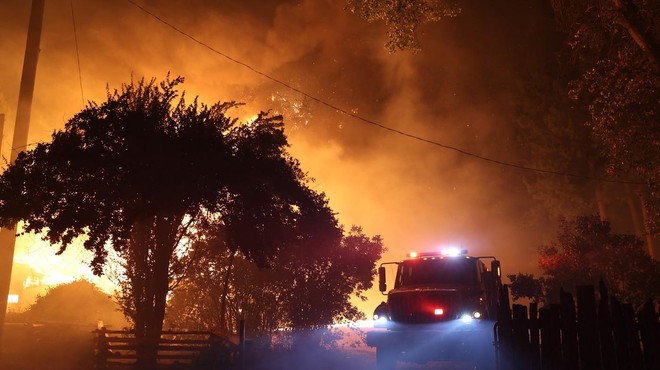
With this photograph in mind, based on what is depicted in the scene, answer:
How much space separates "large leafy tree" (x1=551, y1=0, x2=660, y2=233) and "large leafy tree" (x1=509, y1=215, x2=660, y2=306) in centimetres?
150

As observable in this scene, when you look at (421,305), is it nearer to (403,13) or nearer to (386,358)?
(386,358)

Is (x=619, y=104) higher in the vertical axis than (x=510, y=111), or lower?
lower

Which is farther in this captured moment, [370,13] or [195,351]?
[370,13]

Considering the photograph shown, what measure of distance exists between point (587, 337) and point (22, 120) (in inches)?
592

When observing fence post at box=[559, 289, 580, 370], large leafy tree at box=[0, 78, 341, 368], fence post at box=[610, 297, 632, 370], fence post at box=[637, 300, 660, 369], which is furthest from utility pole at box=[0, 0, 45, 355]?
fence post at box=[637, 300, 660, 369]

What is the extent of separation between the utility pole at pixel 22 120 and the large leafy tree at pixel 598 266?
16752 mm

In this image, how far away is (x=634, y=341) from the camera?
5430 millimetres

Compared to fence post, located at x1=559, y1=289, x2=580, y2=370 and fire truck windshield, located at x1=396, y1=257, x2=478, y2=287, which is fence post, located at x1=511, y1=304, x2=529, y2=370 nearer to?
fence post, located at x1=559, y1=289, x2=580, y2=370

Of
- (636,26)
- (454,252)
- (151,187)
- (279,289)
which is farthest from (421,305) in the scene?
(636,26)

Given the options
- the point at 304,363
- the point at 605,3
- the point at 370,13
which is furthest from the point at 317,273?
the point at 605,3

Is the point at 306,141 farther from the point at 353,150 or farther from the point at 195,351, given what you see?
the point at 195,351

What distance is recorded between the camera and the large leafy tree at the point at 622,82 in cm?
1378

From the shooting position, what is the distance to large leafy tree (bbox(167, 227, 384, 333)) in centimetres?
1688

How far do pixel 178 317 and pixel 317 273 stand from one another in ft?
16.9
